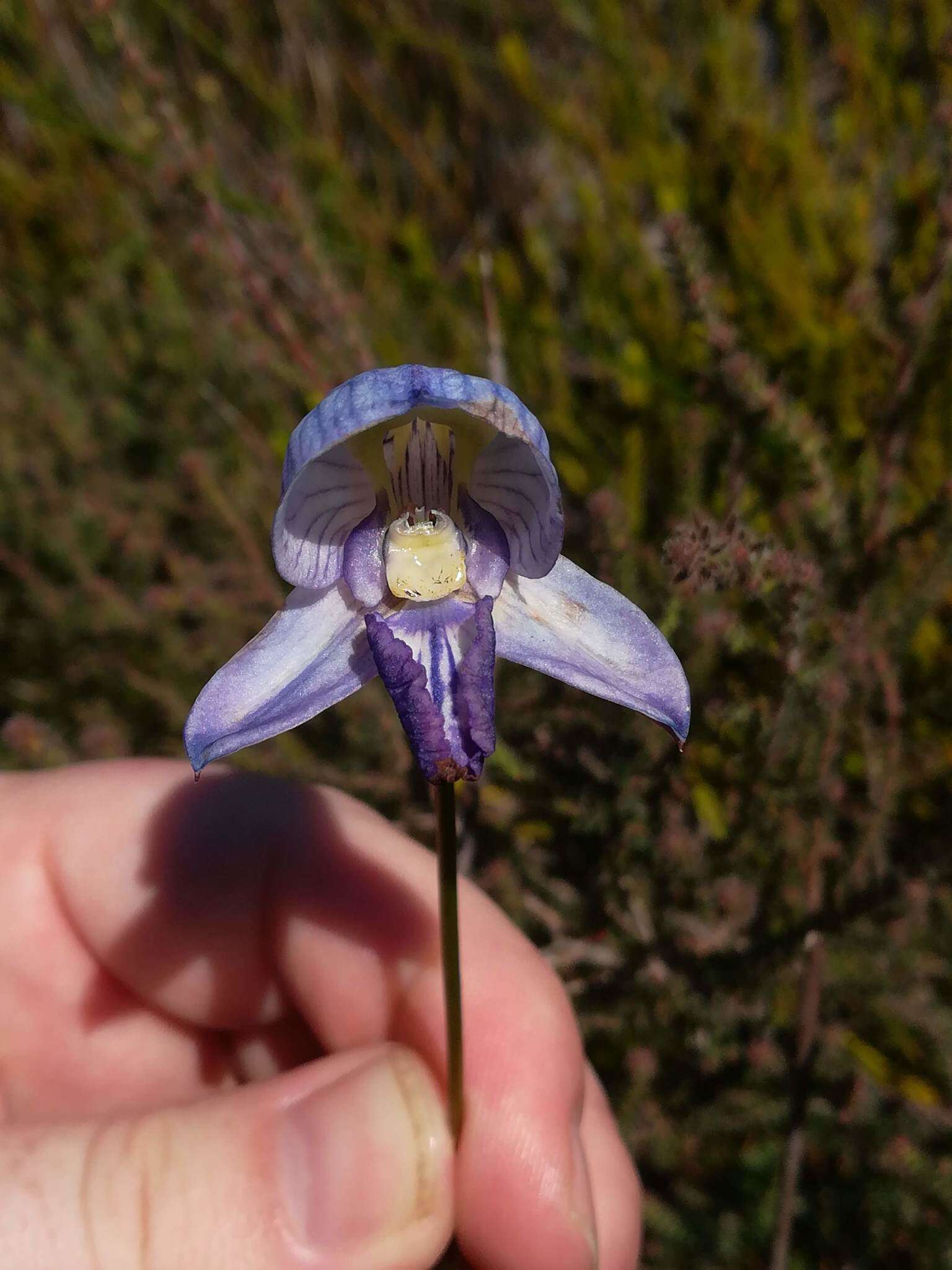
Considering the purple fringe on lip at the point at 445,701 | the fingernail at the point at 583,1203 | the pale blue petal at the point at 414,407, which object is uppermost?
the pale blue petal at the point at 414,407

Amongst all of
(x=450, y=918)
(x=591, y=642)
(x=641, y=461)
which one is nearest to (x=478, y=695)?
(x=591, y=642)

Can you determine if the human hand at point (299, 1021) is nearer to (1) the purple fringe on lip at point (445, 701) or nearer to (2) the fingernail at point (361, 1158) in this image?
(2) the fingernail at point (361, 1158)

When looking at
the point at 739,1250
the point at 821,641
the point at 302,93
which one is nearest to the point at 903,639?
the point at 821,641

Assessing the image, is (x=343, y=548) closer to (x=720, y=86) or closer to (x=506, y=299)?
(x=506, y=299)

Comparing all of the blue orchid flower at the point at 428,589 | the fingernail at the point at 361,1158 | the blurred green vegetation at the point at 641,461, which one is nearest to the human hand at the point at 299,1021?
the fingernail at the point at 361,1158

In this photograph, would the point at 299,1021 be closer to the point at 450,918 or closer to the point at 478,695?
the point at 450,918

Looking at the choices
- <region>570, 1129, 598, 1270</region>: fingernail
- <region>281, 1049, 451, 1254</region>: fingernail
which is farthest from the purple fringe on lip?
<region>570, 1129, 598, 1270</region>: fingernail

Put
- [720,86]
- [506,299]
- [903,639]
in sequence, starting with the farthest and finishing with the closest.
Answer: [720,86] < [506,299] < [903,639]
